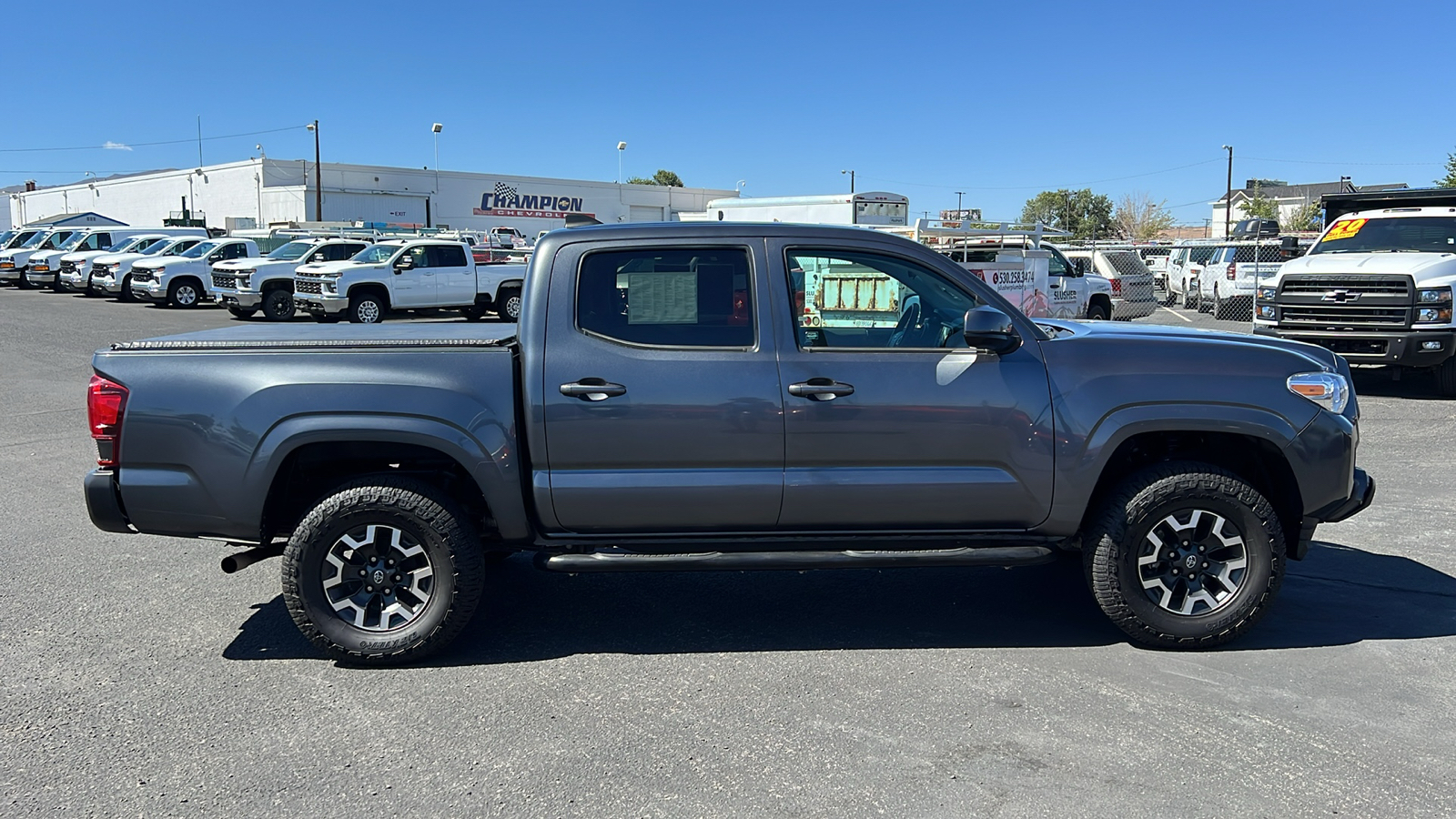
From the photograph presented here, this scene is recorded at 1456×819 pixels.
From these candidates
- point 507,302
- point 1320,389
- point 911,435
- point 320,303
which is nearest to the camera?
point 911,435

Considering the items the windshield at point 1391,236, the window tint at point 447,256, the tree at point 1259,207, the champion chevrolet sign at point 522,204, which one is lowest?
the windshield at point 1391,236

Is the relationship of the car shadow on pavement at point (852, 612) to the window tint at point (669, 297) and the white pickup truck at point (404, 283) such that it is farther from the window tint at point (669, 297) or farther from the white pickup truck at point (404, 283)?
the white pickup truck at point (404, 283)

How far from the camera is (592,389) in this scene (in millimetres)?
4512

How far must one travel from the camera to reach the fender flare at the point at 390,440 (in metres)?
4.47

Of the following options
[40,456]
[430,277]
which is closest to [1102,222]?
[430,277]

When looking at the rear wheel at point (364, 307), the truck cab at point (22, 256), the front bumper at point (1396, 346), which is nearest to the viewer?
the front bumper at point (1396, 346)

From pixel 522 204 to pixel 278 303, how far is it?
127 feet

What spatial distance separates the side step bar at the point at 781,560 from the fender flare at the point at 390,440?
1.44ft

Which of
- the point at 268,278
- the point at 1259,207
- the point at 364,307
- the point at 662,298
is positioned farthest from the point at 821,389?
the point at 1259,207

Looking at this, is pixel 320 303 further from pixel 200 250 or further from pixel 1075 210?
pixel 1075 210

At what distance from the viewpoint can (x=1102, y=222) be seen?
93.7 meters

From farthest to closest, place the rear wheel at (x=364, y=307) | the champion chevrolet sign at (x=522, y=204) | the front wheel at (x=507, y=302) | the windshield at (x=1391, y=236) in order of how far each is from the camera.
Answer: the champion chevrolet sign at (x=522, y=204) < the front wheel at (x=507, y=302) < the rear wheel at (x=364, y=307) < the windshield at (x=1391, y=236)

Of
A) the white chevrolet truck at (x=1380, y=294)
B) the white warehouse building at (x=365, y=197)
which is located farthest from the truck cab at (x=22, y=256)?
the white chevrolet truck at (x=1380, y=294)

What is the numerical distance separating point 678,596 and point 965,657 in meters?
1.55
